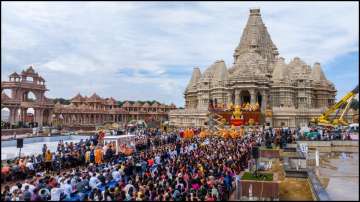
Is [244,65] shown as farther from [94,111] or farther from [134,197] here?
[134,197]

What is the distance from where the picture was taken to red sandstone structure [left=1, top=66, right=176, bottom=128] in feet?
169

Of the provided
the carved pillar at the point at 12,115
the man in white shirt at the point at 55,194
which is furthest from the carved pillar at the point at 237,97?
the man in white shirt at the point at 55,194

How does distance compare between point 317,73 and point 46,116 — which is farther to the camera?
point 317,73

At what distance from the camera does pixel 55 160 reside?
65.9 ft

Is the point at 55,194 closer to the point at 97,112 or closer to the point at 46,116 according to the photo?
the point at 46,116

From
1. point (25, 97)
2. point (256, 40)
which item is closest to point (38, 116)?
point (25, 97)

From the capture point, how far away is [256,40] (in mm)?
63875

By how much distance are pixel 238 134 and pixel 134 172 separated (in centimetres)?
1839

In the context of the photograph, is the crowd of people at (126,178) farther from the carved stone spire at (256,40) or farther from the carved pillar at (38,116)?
the carved stone spire at (256,40)

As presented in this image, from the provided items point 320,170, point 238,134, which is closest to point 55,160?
point 320,170

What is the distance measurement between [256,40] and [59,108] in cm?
3966

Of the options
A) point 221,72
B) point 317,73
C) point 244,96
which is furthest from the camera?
point 317,73

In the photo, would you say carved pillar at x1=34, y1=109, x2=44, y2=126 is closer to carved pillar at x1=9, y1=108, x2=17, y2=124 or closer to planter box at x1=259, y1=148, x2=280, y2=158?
carved pillar at x1=9, y1=108, x2=17, y2=124

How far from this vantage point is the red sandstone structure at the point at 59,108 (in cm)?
5150
